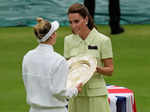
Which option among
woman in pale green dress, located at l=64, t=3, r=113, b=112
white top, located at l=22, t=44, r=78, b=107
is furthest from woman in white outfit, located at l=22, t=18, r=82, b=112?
woman in pale green dress, located at l=64, t=3, r=113, b=112

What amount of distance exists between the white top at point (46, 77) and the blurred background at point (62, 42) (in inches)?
158

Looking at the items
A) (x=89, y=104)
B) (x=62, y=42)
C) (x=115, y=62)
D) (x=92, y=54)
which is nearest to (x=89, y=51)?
(x=92, y=54)

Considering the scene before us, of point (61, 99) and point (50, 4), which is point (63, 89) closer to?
point (61, 99)

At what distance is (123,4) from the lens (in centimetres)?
1886

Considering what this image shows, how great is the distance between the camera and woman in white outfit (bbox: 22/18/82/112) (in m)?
4.39

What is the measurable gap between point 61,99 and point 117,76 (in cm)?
629

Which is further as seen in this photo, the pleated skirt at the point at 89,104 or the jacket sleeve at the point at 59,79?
the pleated skirt at the point at 89,104

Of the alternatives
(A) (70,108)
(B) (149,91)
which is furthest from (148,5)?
(A) (70,108)

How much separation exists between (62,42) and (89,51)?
980 cm

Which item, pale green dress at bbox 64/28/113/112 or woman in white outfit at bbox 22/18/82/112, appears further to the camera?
pale green dress at bbox 64/28/113/112

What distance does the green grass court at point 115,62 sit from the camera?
30.0 ft

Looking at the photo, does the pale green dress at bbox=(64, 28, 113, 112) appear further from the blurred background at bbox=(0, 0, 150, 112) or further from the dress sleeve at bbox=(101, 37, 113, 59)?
the blurred background at bbox=(0, 0, 150, 112)

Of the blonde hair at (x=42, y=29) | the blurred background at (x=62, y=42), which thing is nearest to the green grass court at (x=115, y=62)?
the blurred background at (x=62, y=42)

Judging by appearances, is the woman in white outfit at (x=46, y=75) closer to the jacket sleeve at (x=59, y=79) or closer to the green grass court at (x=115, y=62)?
the jacket sleeve at (x=59, y=79)
